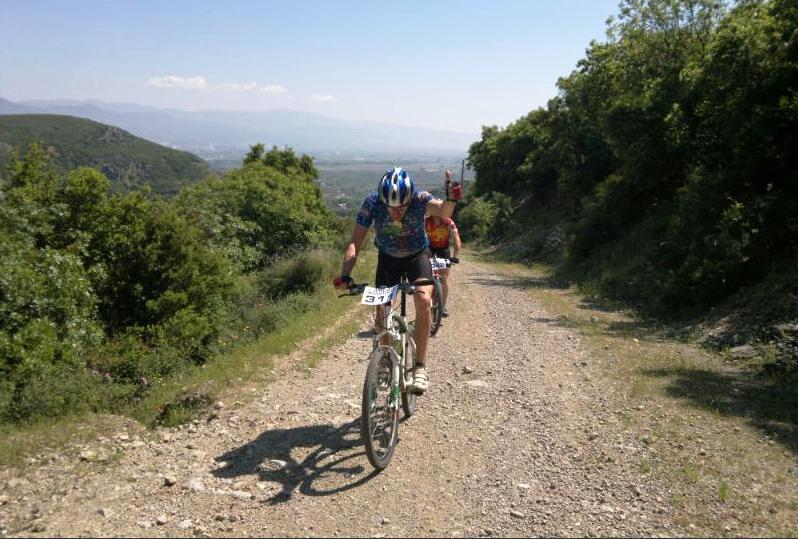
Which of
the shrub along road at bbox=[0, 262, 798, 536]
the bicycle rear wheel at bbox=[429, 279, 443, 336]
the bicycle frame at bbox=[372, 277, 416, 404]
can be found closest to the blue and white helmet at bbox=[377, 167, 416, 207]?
the bicycle frame at bbox=[372, 277, 416, 404]

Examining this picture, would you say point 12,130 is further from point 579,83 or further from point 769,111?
point 769,111

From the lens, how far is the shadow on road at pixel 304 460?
14.3ft

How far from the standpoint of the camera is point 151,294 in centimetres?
1269

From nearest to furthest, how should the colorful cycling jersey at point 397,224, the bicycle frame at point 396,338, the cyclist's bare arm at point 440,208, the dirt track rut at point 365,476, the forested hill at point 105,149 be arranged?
the dirt track rut at point 365,476 → the bicycle frame at point 396,338 → the cyclist's bare arm at point 440,208 → the colorful cycling jersey at point 397,224 → the forested hill at point 105,149

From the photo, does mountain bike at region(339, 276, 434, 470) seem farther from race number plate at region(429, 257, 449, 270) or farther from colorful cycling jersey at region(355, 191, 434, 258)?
race number plate at region(429, 257, 449, 270)

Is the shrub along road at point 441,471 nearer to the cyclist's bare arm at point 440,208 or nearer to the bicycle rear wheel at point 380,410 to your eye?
the bicycle rear wheel at point 380,410

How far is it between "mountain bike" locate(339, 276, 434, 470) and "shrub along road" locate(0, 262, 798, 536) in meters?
0.23

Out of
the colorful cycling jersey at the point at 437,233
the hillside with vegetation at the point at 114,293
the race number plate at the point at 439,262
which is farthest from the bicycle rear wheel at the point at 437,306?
the hillside with vegetation at the point at 114,293

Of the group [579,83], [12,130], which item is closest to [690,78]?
[579,83]

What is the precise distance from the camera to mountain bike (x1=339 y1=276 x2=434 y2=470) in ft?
14.3

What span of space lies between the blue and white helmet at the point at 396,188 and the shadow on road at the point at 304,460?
2.23 metres

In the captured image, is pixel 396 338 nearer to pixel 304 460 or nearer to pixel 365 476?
pixel 365 476

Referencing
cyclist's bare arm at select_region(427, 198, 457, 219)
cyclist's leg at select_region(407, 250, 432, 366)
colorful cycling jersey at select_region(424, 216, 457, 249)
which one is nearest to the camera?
cyclist's bare arm at select_region(427, 198, 457, 219)

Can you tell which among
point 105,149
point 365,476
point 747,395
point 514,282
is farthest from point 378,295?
point 105,149
